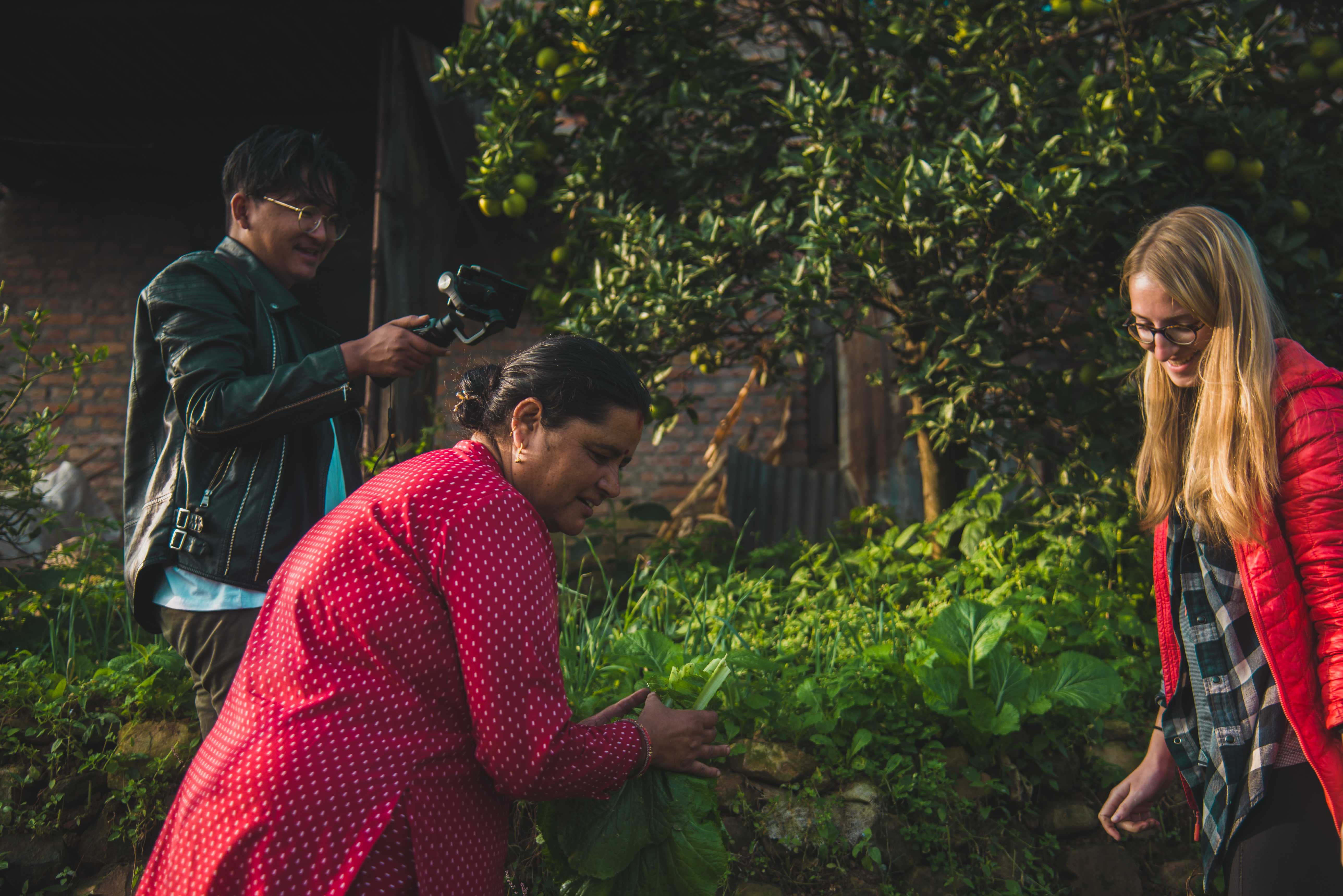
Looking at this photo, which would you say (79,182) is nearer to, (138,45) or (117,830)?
(138,45)

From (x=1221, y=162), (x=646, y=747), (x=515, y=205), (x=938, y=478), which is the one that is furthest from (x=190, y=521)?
(x=1221, y=162)

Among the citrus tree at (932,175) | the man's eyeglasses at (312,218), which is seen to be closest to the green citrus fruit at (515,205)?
the citrus tree at (932,175)

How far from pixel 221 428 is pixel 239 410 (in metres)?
0.05

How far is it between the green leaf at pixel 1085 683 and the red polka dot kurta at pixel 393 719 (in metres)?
1.73

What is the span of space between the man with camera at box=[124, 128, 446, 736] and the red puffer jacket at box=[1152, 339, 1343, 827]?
169cm

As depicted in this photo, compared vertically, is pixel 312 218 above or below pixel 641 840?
above

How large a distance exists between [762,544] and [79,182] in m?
5.90

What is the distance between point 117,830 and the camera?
8.12 ft

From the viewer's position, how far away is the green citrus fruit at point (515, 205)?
398cm

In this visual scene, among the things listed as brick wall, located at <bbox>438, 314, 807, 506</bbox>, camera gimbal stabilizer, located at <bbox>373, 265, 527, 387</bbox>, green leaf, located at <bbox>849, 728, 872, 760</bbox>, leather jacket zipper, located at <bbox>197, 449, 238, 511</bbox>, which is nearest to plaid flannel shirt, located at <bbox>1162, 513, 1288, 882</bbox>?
green leaf, located at <bbox>849, 728, 872, 760</bbox>

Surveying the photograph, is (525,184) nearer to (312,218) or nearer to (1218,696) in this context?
(312,218)

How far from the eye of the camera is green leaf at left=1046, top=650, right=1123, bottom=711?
253 centimetres

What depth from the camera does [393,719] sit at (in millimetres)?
1268

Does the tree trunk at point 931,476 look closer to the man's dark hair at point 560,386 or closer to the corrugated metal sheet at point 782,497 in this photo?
the corrugated metal sheet at point 782,497
